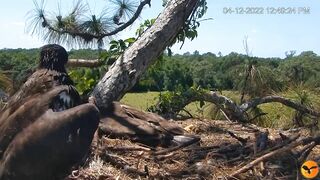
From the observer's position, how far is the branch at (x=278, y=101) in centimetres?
622

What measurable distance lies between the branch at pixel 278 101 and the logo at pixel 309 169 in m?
2.40

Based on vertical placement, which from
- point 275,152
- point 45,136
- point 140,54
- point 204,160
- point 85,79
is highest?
point 140,54

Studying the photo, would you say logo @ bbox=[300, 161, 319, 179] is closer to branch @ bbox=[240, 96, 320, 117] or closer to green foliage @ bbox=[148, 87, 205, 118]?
branch @ bbox=[240, 96, 320, 117]

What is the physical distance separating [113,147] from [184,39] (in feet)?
7.54

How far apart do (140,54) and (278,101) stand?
7.26 feet

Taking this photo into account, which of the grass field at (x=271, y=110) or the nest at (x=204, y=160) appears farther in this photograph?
the grass field at (x=271, y=110)

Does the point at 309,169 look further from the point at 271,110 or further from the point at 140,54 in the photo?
the point at 271,110

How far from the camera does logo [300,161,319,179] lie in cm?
376

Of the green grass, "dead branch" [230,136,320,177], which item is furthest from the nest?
the green grass

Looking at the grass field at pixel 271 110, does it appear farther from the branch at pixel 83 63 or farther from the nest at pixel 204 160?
the nest at pixel 204 160

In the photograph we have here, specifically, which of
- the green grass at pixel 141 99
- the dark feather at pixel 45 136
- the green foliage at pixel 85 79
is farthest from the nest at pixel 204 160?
the green grass at pixel 141 99

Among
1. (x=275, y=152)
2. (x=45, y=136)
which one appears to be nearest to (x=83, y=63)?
(x=275, y=152)

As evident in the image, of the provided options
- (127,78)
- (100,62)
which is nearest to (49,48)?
(127,78)

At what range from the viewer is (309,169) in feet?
12.5
